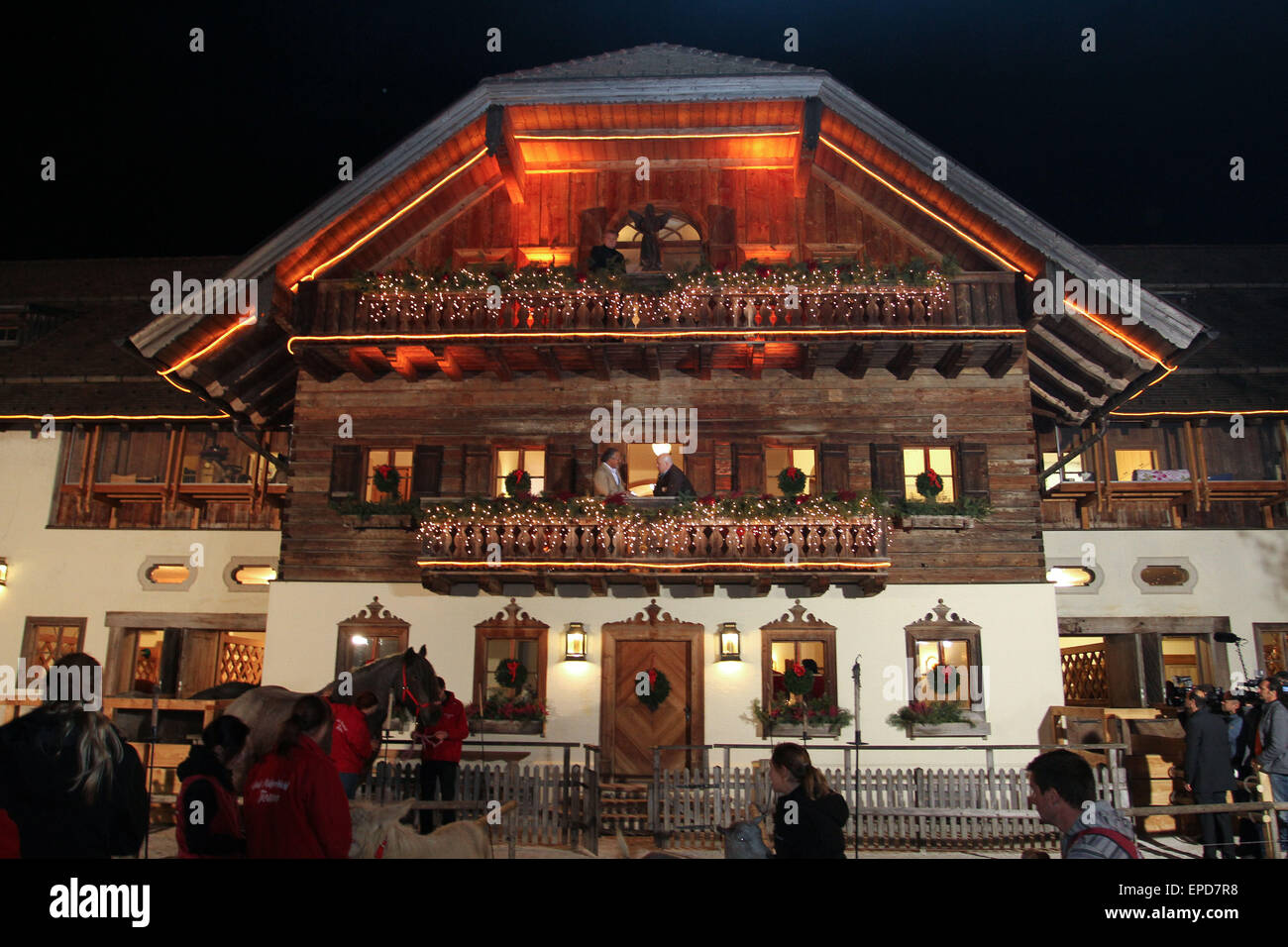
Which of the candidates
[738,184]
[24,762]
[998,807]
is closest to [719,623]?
[998,807]

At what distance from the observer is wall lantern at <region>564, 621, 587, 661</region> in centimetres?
1959

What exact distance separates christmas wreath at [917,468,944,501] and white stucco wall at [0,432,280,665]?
15.5 m

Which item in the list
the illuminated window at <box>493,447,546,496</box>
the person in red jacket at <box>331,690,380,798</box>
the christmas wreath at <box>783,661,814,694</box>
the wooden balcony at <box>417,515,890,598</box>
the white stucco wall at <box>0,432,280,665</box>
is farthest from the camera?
the white stucco wall at <box>0,432,280,665</box>

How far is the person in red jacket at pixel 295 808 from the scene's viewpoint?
19.0ft

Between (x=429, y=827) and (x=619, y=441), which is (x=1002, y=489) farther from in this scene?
(x=429, y=827)

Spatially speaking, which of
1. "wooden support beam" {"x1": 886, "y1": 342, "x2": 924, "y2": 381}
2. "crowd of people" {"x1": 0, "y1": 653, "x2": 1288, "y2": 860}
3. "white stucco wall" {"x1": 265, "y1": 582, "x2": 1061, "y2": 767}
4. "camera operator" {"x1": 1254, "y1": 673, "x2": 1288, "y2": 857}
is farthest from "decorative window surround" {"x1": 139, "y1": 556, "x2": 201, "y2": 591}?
"camera operator" {"x1": 1254, "y1": 673, "x2": 1288, "y2": 857}

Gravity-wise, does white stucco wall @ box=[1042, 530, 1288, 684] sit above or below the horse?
above

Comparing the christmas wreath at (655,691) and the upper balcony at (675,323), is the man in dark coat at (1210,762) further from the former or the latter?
the christmas wreath at (655,691)

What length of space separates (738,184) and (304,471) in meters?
11.2

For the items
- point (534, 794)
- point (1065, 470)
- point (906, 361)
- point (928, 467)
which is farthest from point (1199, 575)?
point (534, 794)

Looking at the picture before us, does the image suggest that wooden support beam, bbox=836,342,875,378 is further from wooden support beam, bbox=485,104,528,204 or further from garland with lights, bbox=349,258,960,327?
wooden support beam, bbox=485,104,528,204

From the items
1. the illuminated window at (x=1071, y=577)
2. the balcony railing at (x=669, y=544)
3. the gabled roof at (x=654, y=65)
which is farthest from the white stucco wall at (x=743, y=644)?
the gabled roof at (x=654, y=65)

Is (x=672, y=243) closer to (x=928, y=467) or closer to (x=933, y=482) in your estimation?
(x=928, y=467)

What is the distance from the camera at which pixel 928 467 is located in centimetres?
2052
